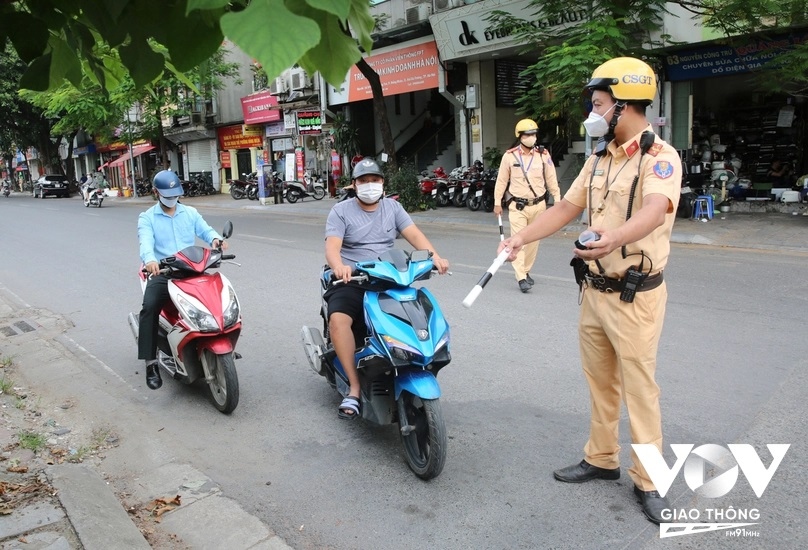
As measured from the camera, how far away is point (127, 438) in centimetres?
436

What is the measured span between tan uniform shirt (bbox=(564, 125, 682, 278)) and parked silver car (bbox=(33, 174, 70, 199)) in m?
41.1

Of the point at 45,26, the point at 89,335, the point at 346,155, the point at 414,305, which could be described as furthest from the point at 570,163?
the point at 45,26

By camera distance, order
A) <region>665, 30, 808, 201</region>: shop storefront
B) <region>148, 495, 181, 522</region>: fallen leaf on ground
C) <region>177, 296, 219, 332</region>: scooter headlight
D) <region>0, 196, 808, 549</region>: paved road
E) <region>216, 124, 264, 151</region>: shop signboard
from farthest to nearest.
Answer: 1. <region>216, 124, 264, 151</region>: shop signboard
2. <region>665, 30, 808, 201</region>: shop storefront
3. <region>177, 296, 219, 332</region>: scooter headlight
4. <region>148, 495, 181, 522</region>: fallen leaf on ground
5. <region>0, 196, 808, 549</region>: paved road

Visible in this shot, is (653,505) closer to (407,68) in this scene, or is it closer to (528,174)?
(528,174)

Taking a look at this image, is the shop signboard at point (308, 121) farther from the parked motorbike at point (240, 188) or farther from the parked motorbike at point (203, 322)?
the parked motorbike at point (203, 322)

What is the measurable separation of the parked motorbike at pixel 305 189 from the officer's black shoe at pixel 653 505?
2193 cm

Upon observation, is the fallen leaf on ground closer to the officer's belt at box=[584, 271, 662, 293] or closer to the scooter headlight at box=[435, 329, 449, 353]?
the scooter headlight at box=[435, 329, 449, 353]

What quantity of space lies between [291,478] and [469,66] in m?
17.0

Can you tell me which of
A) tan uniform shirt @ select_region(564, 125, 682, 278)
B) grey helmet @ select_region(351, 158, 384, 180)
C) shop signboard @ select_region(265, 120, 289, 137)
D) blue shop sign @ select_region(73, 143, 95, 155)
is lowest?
tan uniform shirt @ select_region(564, 125, 682, 278)

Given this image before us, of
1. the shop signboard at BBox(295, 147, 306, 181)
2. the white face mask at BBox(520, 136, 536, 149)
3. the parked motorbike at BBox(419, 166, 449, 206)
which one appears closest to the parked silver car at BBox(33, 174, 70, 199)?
the shop signboard at BBox(295, 147, 306, 181)

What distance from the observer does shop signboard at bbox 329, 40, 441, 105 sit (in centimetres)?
1969

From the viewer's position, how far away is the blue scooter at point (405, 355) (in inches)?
136

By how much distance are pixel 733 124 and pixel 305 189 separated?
570 inches

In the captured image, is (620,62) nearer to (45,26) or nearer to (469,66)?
(45,26)
